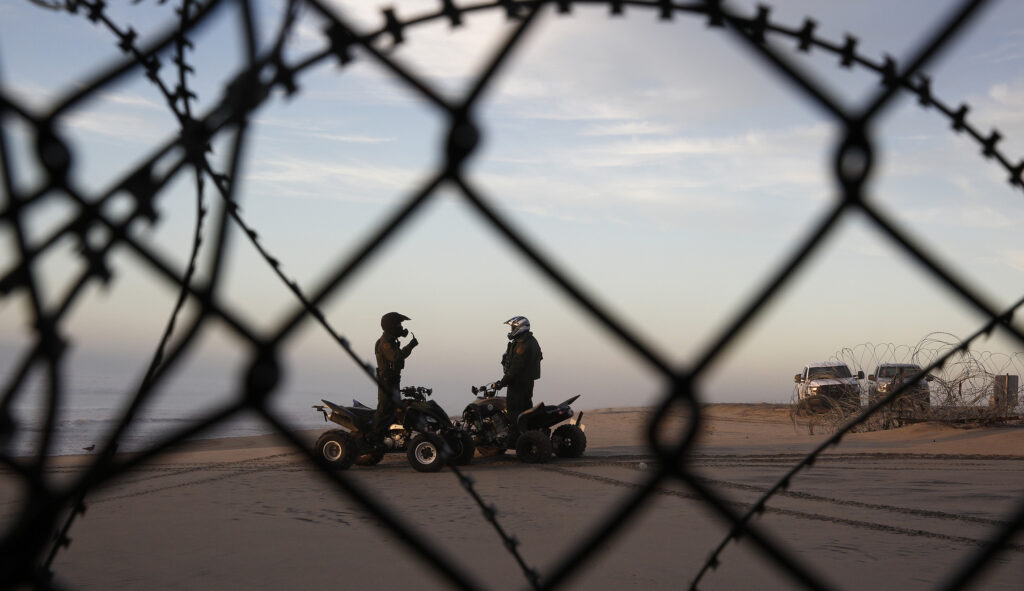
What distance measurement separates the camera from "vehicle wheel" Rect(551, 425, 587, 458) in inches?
497

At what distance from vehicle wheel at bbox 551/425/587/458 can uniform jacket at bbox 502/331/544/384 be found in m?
1.19

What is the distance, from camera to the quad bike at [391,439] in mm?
10523

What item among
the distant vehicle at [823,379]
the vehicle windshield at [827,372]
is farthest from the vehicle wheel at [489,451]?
the vehicle windshield at [827,372]

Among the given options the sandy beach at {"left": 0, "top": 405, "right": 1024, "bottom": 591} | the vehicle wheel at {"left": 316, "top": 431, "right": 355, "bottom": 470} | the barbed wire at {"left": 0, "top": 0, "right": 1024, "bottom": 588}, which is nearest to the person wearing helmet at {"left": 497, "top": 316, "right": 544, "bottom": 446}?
the sandy beach at {"left": 0, "top": 405, "right": 1024, "bottom": 591}

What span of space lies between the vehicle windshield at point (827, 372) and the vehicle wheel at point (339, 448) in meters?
16.9

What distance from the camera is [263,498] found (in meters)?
8.48

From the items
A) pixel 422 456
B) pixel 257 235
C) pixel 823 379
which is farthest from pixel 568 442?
pixel 823 379

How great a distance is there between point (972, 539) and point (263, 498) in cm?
619

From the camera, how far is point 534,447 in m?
11.3

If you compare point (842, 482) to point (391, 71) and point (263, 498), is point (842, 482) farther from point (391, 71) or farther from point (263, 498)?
point (391, 71)

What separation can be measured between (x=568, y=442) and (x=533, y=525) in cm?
588

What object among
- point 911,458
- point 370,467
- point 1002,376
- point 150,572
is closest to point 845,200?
point 150,572

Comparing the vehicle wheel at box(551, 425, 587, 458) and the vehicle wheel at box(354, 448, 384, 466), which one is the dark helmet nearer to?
the vehicle wheel at box(354, 448, 384, 466)

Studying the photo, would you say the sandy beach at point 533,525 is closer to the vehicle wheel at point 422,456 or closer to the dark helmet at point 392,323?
the vehicle wheel at point 422,456
